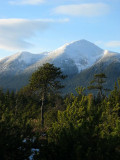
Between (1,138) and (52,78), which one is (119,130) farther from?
(52,78)

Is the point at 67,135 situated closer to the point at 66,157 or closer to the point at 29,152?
the point at 66,157

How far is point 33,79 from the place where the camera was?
27.2m

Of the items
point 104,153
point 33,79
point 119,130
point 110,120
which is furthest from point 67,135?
point 33,79

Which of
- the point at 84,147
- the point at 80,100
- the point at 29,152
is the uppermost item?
the point at 80,100

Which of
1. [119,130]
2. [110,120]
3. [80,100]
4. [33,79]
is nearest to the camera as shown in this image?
[119,130]

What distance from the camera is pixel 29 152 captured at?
8.83m

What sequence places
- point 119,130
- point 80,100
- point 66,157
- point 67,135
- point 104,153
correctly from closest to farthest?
point 104,153
point 66,157
point 67,135
point 119,130
point 80,100

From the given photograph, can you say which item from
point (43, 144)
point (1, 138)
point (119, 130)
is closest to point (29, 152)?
point (43, 144)

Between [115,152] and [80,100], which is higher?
[80,100]

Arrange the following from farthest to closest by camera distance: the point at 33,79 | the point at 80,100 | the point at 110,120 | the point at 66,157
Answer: the point at 33,79 → the point at 110,120 → the point at 80,100 → the point at 66,157

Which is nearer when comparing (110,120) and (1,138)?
(1,138)

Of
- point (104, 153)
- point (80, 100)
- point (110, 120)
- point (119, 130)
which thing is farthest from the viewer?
point (110, 120)

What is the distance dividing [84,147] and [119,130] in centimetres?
240

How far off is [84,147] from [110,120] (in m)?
6.39
